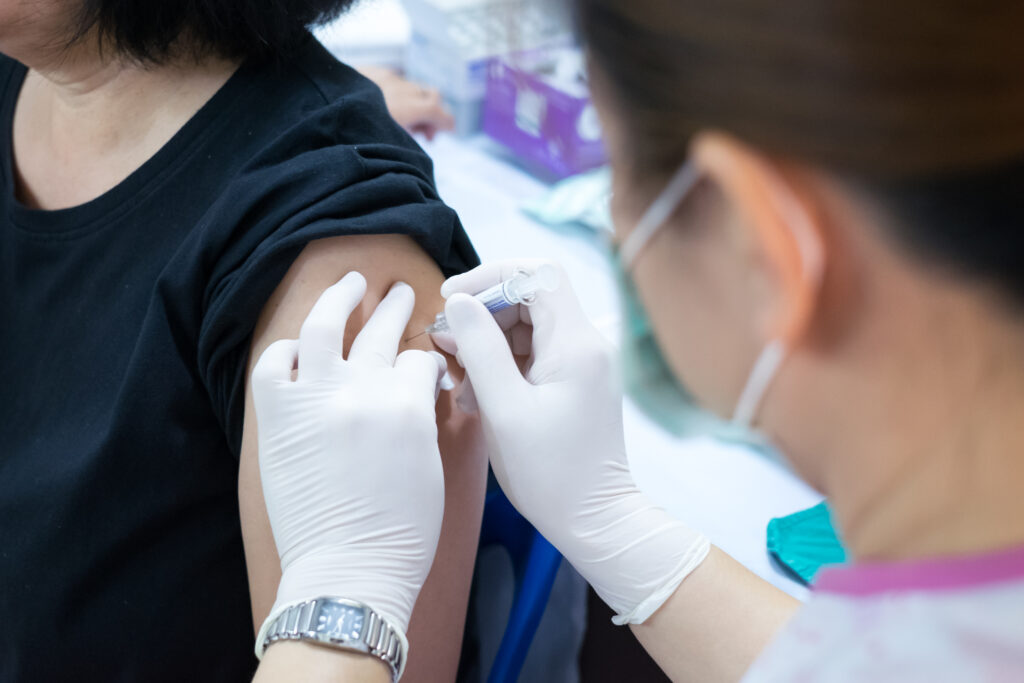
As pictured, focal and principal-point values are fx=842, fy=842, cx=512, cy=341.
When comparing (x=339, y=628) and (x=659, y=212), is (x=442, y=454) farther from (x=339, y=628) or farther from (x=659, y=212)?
(x=659, y=212)

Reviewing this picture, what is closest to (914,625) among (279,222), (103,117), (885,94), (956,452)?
(956,452)

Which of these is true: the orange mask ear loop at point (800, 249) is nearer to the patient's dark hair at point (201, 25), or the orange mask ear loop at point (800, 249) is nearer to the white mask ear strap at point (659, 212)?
the white mask ear strap at point (659, 212)

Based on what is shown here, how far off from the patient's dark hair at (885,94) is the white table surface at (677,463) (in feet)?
1.60

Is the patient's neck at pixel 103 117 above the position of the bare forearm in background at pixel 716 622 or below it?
above

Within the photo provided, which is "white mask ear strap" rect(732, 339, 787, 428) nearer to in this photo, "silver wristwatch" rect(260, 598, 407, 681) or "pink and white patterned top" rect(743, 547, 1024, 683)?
"pink and white patterned top" rect(743, 547, 1024, 683)

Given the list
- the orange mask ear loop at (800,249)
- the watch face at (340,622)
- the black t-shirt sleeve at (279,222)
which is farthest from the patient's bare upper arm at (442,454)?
the orange mask ear loop at (800,249)

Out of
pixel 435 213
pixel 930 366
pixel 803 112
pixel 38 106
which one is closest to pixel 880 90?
pixel 803 112

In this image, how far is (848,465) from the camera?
0.60m

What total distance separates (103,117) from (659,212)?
889 mm

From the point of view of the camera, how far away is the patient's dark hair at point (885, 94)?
44 cm

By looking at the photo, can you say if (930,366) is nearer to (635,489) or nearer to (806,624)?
(806,624)

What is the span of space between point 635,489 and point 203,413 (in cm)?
52

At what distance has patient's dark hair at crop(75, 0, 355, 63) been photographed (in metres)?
1.01

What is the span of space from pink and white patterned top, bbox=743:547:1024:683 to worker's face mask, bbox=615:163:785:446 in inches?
5.6
